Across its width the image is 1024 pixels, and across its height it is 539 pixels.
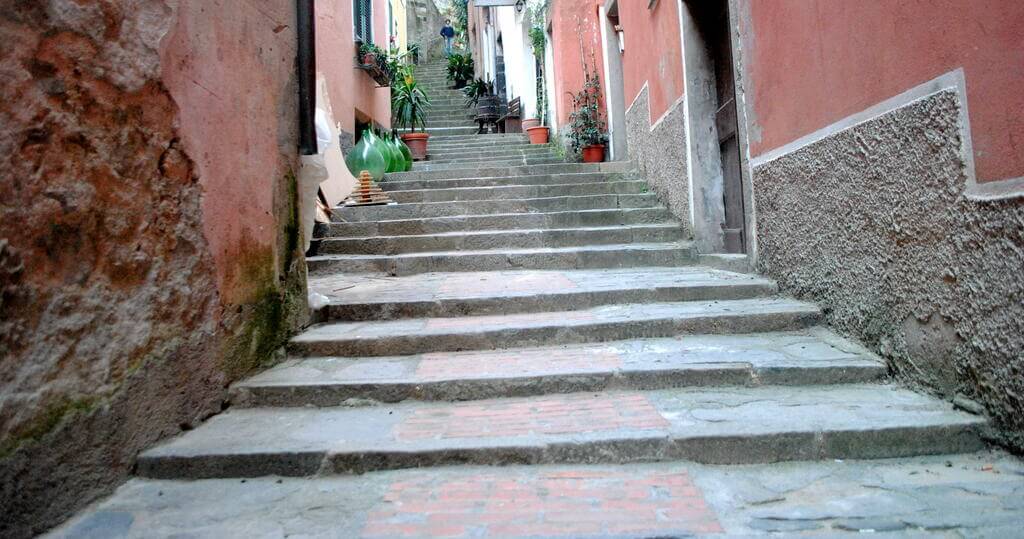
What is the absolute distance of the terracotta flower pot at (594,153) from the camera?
816 centimetres

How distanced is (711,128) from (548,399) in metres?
3.20

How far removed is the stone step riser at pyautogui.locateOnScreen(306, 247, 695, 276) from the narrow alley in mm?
583

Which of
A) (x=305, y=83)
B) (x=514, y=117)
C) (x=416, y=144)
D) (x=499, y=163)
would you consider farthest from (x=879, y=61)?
(x=514, y=117)

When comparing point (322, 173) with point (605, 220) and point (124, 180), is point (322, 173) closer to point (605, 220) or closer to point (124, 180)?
point (124, 180)

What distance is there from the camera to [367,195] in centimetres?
631

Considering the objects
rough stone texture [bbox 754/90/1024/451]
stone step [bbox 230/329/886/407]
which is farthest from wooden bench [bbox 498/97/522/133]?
stone step [bbox 230/329/886/407]

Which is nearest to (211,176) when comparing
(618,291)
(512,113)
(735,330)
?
(618,291)

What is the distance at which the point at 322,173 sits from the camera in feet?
11.7

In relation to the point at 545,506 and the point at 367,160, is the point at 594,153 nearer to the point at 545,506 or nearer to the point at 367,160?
the point at 367,160

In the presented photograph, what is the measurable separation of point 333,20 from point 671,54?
5312mm

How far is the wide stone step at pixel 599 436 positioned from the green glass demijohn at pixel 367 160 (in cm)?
503

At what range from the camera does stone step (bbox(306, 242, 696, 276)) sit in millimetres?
4938

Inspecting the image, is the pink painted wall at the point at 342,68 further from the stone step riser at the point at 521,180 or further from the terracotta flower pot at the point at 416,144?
the stone step riser at the point at 521,180

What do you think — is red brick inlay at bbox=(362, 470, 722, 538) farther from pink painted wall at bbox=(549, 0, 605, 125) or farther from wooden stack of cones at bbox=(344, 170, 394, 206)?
pink painted wall at bbox=(549, 0, 605, 125)
